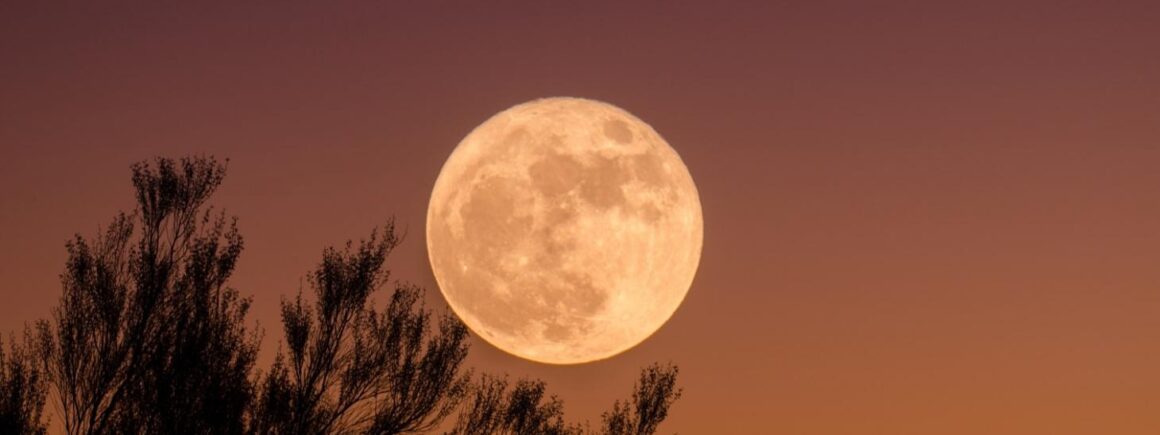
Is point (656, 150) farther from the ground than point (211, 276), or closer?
farther from the ground

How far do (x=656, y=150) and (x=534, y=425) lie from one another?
6.12m

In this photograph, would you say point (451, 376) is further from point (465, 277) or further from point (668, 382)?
point (668, 382)

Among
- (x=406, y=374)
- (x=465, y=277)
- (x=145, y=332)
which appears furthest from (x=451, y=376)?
(x=145, y=332)

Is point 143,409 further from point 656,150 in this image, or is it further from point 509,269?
point 656,150

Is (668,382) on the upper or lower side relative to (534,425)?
upper

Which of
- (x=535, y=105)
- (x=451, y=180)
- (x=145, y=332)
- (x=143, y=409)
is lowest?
(x=143, y=409)

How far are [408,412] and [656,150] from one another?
20.5 ft

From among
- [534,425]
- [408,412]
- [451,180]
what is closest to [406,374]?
[408,412]

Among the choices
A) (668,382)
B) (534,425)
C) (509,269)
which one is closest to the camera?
(509,269)

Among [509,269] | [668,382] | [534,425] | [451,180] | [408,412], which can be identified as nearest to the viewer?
[509,269]

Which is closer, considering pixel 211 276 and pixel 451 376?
pixel 211 276

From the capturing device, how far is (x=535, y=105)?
18.3 metres

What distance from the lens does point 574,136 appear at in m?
17.5

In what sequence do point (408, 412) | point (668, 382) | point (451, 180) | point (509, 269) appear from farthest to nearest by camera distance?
point (668, 382) < point (408, 412) < point (451, 180) < point (509, 269)
